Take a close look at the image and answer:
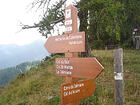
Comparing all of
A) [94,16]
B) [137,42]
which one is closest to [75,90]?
[94,16]

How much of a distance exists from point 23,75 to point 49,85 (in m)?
4.23

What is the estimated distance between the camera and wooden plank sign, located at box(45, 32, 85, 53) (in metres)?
2.53

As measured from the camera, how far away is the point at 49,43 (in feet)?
10.4

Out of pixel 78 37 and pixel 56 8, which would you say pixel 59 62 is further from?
pixel 56 8

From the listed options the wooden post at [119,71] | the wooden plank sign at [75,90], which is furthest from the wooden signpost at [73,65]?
the wooden post at [119,71]

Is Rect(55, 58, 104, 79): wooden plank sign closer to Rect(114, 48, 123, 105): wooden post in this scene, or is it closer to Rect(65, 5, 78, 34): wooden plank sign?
Rect(114, 48, 123, 105): wooden post

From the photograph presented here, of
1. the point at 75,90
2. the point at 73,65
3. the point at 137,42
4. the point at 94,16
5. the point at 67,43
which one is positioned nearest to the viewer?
the point at 75,90

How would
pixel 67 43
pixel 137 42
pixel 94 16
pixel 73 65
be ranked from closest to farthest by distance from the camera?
1. pixel 73 65
2. pixel 67 43
3. pixel 94 16
4. pixel 137 42

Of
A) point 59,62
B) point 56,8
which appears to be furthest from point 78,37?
point 56,8

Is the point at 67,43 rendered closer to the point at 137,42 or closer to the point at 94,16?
the point at 94,16

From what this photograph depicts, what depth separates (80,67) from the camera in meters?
2.50

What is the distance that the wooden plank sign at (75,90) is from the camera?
230cm

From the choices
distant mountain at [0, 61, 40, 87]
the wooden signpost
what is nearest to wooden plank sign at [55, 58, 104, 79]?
the wooden signpost

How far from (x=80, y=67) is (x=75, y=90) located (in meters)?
0.40
